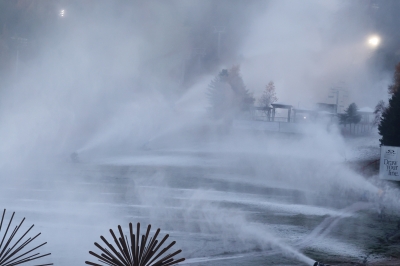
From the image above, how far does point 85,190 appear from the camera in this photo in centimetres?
1614

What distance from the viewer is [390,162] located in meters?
13.6

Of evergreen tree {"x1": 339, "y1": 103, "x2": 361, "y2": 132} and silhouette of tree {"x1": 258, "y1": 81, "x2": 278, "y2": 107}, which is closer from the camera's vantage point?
evergreen tree {"x1": 339, "y1": 103, "x2": 361, "y2": 132}

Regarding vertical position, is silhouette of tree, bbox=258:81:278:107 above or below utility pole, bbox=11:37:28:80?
below

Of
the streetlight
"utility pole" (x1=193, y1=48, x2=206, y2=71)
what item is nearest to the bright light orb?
the streetlight

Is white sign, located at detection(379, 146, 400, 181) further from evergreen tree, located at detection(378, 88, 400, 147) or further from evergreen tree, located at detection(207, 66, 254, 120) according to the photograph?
evergreen tree, located at detection(207, 66, 254, 120)

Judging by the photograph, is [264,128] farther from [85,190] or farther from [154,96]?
[85,190]

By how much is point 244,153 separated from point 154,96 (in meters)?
16.2

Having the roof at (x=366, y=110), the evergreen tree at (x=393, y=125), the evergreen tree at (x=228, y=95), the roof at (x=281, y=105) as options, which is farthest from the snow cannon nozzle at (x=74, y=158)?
the roof at (x=366, y=110)

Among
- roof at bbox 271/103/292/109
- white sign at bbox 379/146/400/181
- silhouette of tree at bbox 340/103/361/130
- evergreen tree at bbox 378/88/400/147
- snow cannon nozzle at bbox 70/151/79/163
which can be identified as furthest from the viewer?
roof at bbox 271/103/292/109

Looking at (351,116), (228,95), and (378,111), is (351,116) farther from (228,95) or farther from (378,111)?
(228,95)

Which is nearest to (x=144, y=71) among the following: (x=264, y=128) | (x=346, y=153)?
(x=264, y=128)

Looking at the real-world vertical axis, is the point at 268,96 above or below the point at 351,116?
above

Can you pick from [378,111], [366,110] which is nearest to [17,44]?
[366,110]

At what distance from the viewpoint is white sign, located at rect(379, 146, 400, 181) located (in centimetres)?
1353
